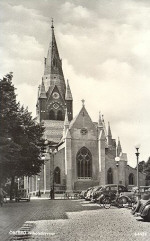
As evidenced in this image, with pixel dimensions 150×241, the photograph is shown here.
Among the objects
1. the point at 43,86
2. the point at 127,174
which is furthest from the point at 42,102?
the point at 127,174

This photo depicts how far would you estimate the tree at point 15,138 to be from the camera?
2498 cm

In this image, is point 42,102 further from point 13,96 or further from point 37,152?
point 13,96

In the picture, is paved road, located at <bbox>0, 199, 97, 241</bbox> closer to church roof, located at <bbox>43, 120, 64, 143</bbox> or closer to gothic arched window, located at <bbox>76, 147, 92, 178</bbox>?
gothic arched window, located at <bbox>76, 147, 92, 178</bbox>

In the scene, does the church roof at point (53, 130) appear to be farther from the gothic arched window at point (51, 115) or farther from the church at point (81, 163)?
the church at point (81, 163)

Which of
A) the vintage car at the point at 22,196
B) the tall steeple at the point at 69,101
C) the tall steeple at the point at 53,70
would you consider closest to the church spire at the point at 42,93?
the tall steeple at the point at 53,70

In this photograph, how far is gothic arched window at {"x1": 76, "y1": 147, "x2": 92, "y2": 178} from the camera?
2437 inches

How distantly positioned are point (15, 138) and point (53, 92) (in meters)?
44.0

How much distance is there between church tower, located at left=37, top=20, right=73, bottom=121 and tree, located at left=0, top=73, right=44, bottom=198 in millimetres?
33668

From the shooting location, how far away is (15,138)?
104 feet

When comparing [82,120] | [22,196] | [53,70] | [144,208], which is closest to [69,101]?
[53,70]

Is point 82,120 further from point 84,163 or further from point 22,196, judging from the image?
point 22,196

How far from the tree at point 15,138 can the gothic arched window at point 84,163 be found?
21.5 meters

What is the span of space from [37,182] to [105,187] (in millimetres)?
31991

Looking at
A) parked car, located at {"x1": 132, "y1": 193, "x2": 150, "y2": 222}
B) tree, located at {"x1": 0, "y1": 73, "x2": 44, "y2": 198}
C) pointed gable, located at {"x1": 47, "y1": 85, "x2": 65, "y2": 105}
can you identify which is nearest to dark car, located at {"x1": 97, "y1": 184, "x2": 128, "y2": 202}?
tree, located at {"x1": 0, "y1": 73, "x2": 44, "y2": 198}
